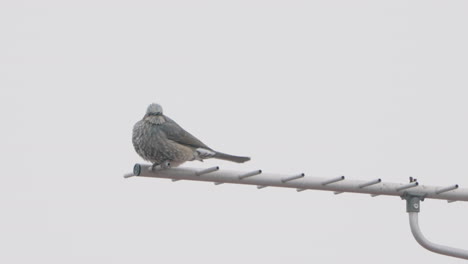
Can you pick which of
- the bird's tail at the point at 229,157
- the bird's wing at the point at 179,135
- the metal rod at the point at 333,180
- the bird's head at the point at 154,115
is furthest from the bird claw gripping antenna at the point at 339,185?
the bird's head at the point at 154,115

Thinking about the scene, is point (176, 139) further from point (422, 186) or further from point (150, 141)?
point (422, 186)

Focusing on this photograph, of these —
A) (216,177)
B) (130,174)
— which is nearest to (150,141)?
(130,174)

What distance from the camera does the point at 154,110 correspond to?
37.8 ft

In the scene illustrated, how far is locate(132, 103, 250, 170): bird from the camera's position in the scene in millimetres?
11000

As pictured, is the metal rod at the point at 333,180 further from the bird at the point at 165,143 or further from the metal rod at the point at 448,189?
the bird at the point at 165,143

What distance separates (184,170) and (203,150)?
11.6 feet

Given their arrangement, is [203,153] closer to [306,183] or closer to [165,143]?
[165,143]

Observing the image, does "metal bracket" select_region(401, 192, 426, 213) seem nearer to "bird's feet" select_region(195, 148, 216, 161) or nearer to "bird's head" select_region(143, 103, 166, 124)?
"bird's feet" select_region(195, 148, 216, 161)

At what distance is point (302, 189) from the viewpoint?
7.65 meters

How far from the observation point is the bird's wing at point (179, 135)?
11258 millimetres

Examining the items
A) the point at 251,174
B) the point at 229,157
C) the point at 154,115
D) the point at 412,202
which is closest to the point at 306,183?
the point at 251,174

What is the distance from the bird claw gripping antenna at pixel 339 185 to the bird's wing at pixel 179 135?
3039 millimetres

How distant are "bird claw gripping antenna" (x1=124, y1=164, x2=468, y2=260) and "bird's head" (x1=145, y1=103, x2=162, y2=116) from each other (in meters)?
3.28

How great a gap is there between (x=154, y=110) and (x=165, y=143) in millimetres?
597
